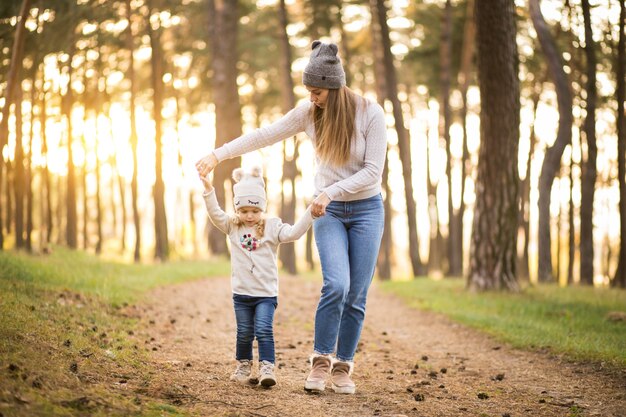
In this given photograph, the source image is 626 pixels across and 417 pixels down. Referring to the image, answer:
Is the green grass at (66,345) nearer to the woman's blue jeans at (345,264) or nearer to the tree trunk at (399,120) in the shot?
the woman's blue jeans at (345,264)

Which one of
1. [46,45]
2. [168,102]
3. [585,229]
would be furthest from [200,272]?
[168,102]

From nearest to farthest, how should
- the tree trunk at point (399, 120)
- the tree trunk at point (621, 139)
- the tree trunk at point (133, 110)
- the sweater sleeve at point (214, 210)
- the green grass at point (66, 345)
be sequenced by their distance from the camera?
1. the green grass at point (66, 345)
2. the sweater sleeve at point (214, 210)
3. the tree trunk at point (621, 139)
4. the tree trunk at point (133, 110)
5. the tree trunk at point (399, 120)

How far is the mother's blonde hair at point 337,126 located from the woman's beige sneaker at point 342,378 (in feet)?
5.25

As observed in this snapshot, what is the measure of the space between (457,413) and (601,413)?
3.61 ft

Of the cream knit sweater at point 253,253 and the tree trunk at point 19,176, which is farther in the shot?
the tree trunk at point 19,176

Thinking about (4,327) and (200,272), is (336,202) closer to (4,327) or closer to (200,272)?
(4,327)

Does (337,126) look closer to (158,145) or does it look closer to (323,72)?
(323,72)

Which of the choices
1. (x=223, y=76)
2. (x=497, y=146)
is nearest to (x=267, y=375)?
(x=497, y=146)

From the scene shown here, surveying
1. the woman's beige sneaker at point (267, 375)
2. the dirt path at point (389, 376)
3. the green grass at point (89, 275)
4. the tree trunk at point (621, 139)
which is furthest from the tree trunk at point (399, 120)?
the woman's beige sneaker at point (267, 375)

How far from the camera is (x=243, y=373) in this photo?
5.90 m

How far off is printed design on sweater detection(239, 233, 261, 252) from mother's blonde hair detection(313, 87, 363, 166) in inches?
35.3

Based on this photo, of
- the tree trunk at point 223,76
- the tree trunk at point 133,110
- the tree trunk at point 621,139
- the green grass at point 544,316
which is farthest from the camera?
the tree trunk at point 223,76

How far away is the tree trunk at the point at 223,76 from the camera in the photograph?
68.8ft

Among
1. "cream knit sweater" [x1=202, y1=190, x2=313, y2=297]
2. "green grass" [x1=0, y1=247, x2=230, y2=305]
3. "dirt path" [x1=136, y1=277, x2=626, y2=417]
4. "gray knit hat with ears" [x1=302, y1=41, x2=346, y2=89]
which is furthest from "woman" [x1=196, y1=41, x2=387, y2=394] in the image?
"green grass" [x1=0, y1=247, x2=230, y2=305]
